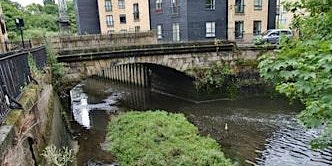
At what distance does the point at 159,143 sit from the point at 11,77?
597 centimetres

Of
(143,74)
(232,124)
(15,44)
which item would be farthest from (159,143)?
(143,74)

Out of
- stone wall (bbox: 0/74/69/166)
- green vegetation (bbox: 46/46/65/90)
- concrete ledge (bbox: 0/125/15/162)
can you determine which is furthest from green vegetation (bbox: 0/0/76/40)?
concrete ledge (bbox: 0/125/15/162)

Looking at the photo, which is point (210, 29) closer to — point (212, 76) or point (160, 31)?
point (160, 31)

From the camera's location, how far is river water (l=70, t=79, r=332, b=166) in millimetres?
11062

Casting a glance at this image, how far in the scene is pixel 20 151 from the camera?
4.48 m

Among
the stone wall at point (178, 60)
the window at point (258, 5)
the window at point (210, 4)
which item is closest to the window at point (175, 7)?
the window at point (210, 4)

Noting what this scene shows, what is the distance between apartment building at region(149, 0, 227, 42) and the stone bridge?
7.29 m

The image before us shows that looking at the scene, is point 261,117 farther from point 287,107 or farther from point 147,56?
point 147,56

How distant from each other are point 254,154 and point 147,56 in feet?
29.6

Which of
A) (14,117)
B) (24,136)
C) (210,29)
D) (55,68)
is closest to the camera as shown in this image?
(14,117)


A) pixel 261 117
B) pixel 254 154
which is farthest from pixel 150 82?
pixel 254 154

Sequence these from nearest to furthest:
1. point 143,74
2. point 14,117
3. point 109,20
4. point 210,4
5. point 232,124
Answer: point 14,117
point 232,124
point 143,74
point 210,4
point 109,20

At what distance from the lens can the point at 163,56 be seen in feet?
59.9

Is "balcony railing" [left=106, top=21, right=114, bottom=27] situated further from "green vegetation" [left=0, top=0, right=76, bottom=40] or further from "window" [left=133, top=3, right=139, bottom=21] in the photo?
"green vegetation" [left=0, top=0, right=76, bottom=40]
